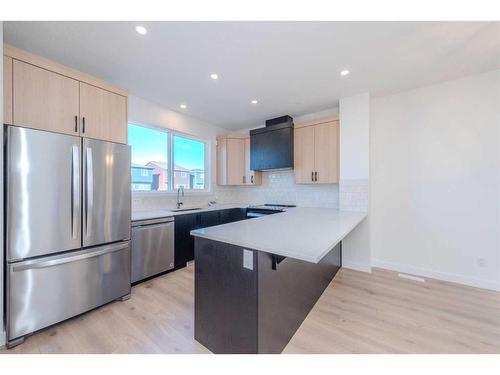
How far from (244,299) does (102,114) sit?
233cm

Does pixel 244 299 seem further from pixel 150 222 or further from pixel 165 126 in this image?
pixel 165 126

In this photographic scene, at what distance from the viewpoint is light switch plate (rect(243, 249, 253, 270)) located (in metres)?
1.31

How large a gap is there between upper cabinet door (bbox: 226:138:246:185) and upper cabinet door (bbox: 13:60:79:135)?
2713 mm

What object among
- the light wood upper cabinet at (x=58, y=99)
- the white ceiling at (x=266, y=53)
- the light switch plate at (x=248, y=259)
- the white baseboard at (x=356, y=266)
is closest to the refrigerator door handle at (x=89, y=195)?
the light wood upper cabinet at (x=58, y=99)

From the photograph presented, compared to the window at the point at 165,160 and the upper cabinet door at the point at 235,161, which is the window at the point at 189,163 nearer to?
the window at the point at 165,160

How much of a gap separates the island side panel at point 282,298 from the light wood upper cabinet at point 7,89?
2.27 m

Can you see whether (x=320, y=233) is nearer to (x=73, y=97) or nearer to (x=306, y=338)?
(x=306, y=338)

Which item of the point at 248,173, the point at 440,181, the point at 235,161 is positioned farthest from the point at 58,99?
the point at 440,181

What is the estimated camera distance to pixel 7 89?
164 centimetres

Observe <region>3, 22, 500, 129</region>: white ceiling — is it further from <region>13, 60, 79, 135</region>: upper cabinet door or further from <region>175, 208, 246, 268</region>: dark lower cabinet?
<region>175, 208, 246, 268</region>: dark lower cabinet

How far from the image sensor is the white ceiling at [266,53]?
1.72 m

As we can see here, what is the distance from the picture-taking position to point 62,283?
1828mm

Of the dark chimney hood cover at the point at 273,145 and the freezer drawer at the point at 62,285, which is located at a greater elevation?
the dark chimney hood cover at the point at 273,145
